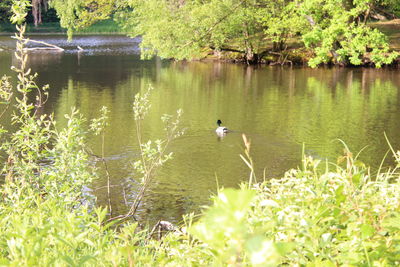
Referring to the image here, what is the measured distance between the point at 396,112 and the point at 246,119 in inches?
202

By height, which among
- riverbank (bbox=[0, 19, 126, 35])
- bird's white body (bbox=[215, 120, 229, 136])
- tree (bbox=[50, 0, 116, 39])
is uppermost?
tree (bbox=[50, 0, 116, 39])

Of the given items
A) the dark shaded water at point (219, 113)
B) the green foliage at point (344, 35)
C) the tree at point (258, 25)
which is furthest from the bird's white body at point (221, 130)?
the green foliage at point (344, 35)

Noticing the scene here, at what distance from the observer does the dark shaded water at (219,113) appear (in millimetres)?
13797

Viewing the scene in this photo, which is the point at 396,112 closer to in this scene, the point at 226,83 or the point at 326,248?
the point at 226,83

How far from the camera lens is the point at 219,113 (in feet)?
70.8

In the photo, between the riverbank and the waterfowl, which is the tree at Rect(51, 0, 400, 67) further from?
the riverbank

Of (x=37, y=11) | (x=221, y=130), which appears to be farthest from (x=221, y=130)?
(x=37, y=11)

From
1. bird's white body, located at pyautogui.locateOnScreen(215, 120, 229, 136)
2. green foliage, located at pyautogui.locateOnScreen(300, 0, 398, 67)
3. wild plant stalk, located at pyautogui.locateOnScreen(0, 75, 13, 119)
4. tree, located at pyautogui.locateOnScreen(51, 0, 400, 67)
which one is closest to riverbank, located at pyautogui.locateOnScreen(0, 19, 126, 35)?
tree, located at pyautogui.locateOnScreen(51, 0, 400, 67)

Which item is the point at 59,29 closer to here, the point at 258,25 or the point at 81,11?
the point at 258,25

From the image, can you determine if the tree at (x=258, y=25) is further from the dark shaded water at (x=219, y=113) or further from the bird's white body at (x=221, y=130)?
the bird's white body at (x=221, y=130)

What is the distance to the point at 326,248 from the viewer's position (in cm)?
294

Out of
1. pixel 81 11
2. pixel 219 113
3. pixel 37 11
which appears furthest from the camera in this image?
pixel 37 11

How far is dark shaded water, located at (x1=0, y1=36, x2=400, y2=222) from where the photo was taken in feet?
45.3

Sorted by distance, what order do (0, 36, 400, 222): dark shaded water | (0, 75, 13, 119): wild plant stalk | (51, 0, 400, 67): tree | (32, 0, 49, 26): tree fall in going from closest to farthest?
(0, 75, 13, 119): wild plant stalk < (0, 36, 400, 222): dark shaded water < (51, 0, 400, 67): tree < (32, 0, 49, 26): tree
